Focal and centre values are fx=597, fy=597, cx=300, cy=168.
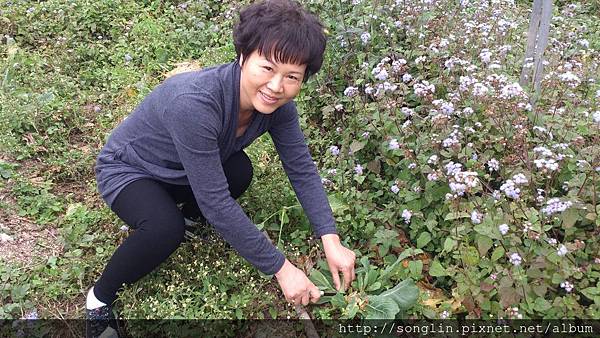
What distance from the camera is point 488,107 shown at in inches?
120

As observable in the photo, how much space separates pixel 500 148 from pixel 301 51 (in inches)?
49.8

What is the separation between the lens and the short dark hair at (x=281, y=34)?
224 centimetres

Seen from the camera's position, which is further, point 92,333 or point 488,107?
point 488,107

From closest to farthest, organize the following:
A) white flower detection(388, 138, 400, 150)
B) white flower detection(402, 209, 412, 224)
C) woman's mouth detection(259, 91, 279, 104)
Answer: woman's mouth detection(259, 91, 279, 104) < white flower detection(402, 209, 412, 224) < white flower detection(388, 138, 400, 150)

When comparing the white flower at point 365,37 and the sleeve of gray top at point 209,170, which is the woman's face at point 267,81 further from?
the white flower at point 365,37

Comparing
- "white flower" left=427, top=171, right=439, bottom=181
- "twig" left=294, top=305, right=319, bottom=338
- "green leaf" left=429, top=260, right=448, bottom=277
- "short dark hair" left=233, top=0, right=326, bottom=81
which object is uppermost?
"short dark hair" left=233, top=0, right=326, bottom=81

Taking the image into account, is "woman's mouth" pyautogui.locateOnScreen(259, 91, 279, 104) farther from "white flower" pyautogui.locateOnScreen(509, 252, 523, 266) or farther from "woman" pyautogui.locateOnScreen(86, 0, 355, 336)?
"white flower" pyautogui.locateOnScreen(509, 252, 523, 266)

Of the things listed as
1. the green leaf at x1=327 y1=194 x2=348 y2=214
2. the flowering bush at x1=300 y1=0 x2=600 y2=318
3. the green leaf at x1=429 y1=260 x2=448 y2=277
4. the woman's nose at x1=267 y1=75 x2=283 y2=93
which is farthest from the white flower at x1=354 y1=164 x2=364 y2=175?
the woman's nose at x1=267 y1=75 x2=283 y2=93

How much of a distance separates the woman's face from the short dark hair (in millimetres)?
28

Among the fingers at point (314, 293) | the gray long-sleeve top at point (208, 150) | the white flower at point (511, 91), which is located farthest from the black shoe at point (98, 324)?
the white flower at point (511, 91)

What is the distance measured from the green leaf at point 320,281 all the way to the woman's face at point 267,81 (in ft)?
2.81

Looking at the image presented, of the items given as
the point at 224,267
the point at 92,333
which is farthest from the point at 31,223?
the point at 224,267

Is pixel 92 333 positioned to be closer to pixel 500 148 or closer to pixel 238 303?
pixel 238 303

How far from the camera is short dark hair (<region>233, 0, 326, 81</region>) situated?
7.36ft
